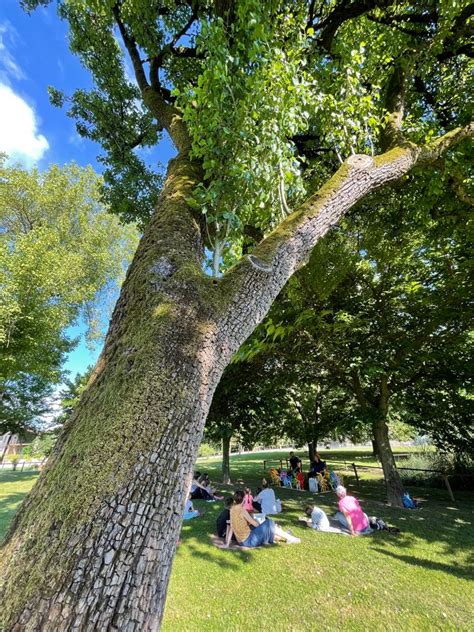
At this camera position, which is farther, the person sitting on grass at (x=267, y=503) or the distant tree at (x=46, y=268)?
the distant tree at (x=46, y=268)

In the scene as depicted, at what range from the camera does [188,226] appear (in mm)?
Answer: 2586

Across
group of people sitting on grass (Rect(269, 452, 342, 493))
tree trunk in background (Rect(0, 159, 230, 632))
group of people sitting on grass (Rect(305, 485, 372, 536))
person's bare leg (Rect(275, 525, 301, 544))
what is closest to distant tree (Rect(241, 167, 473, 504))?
group of people sitting on grass (Rect(269, 452, 342, 493))

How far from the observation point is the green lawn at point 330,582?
360 cm

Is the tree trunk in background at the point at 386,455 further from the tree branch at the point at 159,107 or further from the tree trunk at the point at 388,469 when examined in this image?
the tree branch at the point at 159,107

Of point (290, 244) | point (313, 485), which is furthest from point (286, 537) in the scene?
point (290, 244)

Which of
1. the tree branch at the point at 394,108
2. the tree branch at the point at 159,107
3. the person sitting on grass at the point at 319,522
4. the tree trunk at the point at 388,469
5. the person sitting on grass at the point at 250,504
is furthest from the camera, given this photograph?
the tree trunk at the point at 388,469

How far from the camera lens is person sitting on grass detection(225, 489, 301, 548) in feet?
19.3

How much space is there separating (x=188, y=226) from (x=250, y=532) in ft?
20.1

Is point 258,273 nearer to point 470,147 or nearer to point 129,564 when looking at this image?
point 129,564

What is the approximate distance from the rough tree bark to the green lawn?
3549mm

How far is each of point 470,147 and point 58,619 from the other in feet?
27.1

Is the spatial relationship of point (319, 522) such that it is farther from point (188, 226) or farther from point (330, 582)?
point (188, 226)

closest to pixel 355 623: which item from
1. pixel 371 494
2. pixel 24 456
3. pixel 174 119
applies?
pixel 174 119

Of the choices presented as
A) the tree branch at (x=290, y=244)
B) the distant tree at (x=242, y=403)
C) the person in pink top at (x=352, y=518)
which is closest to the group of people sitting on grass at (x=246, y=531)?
the person in pink top at (x=352, y=518)
